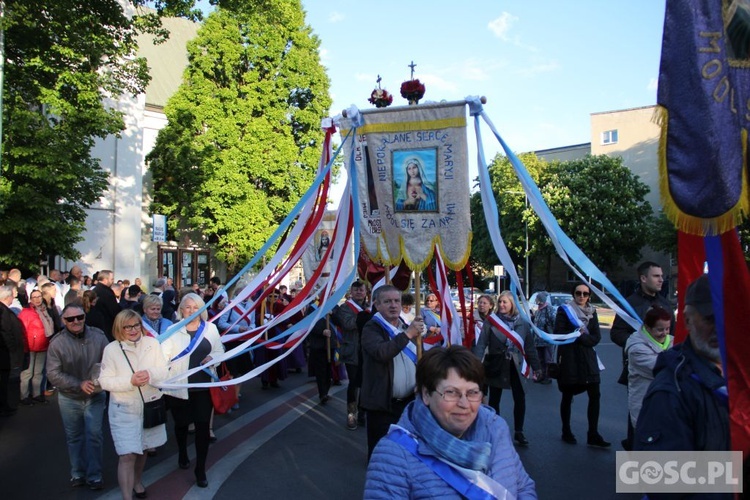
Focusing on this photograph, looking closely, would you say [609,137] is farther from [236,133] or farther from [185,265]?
[185,265]

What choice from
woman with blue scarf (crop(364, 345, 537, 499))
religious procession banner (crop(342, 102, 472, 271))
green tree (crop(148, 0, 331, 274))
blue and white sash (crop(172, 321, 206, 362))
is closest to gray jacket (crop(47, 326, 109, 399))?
blue and white sash (crop(172, 321, 206, 362))

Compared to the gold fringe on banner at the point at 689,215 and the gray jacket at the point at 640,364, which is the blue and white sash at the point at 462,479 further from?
the gray jacket at the point at 640,364

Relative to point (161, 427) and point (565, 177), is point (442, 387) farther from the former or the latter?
point (565, 177)

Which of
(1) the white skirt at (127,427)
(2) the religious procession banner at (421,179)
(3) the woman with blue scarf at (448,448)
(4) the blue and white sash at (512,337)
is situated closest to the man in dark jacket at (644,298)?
(4) the blue and white sash at (512,337)

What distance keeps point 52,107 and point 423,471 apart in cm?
1457

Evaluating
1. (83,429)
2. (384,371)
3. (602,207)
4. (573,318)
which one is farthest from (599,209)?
(83,429)

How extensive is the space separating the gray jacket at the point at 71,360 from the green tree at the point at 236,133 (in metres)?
21.7

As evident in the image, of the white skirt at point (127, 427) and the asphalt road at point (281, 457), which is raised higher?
the white skirt at point (127, 427)

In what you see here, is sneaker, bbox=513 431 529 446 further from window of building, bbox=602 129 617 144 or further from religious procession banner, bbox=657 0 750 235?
window of building, bbox=602 129 617 144

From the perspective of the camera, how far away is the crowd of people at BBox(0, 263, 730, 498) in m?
2.47

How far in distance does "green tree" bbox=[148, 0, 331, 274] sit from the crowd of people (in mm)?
15019

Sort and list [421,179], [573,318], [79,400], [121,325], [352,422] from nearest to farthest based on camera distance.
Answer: [121,325]
[421,179]
[79,400]
[573,318]
[352,422]

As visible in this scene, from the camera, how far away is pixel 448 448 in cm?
251

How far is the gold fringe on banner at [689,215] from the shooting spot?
203 centimetres
